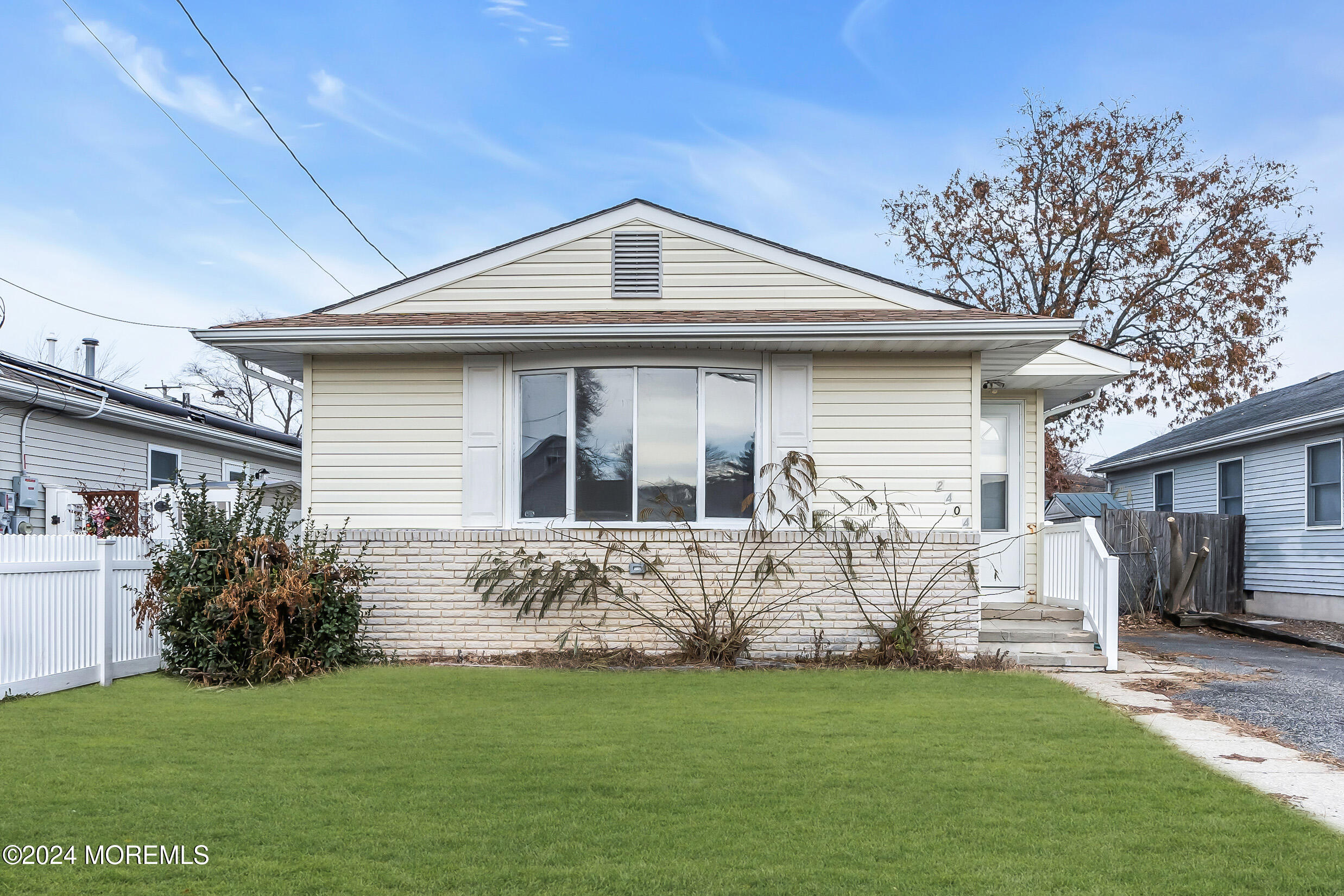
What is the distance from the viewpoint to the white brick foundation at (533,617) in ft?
30.6

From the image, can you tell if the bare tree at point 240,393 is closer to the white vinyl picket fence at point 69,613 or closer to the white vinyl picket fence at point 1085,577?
the white vinyl picket fence at point 69,613

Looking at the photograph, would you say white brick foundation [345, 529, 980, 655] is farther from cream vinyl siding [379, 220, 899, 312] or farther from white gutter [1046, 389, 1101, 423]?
white gutter [1046, 389, 1101, 423]

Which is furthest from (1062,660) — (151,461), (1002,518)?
(151,461)

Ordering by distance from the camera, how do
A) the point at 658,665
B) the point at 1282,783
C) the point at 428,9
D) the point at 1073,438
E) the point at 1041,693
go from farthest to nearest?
the point at 1073,438 → the point at 428,9 → the point at 658,665 → the point at 1041,693 → the point at 1282,783

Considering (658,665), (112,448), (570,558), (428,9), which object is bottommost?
(658,665)

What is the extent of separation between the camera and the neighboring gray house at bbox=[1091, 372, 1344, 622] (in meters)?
14.5

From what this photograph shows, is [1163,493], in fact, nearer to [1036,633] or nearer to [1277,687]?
[1036,633]

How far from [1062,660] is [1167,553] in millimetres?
7846

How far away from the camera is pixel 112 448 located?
597 inches

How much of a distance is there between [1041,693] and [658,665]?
10.4 ft

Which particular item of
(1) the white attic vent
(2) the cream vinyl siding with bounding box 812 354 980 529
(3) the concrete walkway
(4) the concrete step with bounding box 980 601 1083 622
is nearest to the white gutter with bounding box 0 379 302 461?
(1) the white attic vent

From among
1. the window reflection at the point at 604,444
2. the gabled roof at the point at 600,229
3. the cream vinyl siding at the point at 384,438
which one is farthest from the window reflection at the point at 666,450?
the cream vinyl siding at the point at 384,438

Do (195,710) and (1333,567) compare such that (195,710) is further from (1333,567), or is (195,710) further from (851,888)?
(1333,567)

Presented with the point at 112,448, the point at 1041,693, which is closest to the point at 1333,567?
the point at 1041,693
